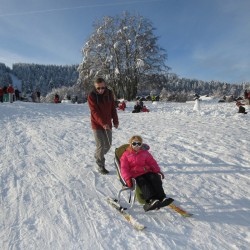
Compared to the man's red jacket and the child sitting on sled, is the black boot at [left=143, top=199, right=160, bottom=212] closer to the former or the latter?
the child sitting on sled

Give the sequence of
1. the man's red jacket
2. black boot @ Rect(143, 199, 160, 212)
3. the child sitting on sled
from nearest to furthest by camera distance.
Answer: black boot @ Rect(143, 199, 160, 212)
the child sitting on sled
the man's red jacket

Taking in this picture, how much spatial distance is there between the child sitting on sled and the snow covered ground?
293 millimetres

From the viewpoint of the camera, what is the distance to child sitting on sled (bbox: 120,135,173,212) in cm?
434

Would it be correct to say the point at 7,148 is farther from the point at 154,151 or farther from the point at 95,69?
the point at 95,69

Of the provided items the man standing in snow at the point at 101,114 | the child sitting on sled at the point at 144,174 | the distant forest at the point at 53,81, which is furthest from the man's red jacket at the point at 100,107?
the distant forest at the point at 53,81

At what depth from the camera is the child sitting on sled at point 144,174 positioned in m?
4.34

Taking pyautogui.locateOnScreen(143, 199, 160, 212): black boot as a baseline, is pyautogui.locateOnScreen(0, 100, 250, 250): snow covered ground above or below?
below

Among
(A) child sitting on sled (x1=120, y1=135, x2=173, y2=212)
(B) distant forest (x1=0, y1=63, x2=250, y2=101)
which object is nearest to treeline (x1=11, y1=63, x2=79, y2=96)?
(B) distant forest (x1=0, y1=63, x2=250, y2=101)

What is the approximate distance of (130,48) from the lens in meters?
31.9

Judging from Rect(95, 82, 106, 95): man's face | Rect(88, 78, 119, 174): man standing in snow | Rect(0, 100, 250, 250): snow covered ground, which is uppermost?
Rect(95, 82, 106, 95): man's face

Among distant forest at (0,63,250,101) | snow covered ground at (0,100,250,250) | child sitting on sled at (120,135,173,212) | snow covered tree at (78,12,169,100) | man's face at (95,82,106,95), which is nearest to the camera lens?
snow covered ground at (0,100,250,250)

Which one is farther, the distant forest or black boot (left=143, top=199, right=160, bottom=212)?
the distant forest

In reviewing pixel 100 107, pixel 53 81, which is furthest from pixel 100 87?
pixel 53 81

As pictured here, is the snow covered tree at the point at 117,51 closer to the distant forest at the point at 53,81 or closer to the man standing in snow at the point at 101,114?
the man standing in snow at the point at 101,114
